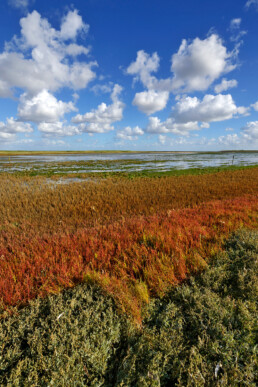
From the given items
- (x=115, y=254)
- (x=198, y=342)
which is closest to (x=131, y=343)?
(x=198, y=342)

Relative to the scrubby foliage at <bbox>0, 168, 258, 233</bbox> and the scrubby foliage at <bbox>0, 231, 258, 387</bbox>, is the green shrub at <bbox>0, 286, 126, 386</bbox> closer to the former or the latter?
the scrubby foliage at <bbox>0, 231, 258, 387</bbox>

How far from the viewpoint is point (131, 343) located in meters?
2.22

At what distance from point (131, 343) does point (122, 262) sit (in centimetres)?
174

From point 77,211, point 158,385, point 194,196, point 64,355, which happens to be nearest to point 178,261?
point 158,385

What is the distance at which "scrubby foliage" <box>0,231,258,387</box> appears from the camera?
1802mm

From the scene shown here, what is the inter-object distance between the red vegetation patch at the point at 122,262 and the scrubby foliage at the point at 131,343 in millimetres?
272

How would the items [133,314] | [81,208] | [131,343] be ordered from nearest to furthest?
1. [131,343]
2. [133,314]
3. [81,208]

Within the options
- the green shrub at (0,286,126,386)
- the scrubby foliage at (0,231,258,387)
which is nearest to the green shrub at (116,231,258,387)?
the scrubby foliage at (0,231,258,387)

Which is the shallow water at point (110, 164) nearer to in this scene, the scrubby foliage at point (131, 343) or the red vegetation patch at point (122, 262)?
the red vegetation patch at point (122, 262)

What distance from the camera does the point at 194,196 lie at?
12.2 m

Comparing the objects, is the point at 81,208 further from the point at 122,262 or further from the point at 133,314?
the point at 133,314

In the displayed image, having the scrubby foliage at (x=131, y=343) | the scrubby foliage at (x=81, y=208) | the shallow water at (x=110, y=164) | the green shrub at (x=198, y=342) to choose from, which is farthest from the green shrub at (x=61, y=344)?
the shallow water at (x=110, y=164)

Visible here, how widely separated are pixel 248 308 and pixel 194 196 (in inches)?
399

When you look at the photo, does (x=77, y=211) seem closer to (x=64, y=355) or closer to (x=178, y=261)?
(x=178, y=261)
